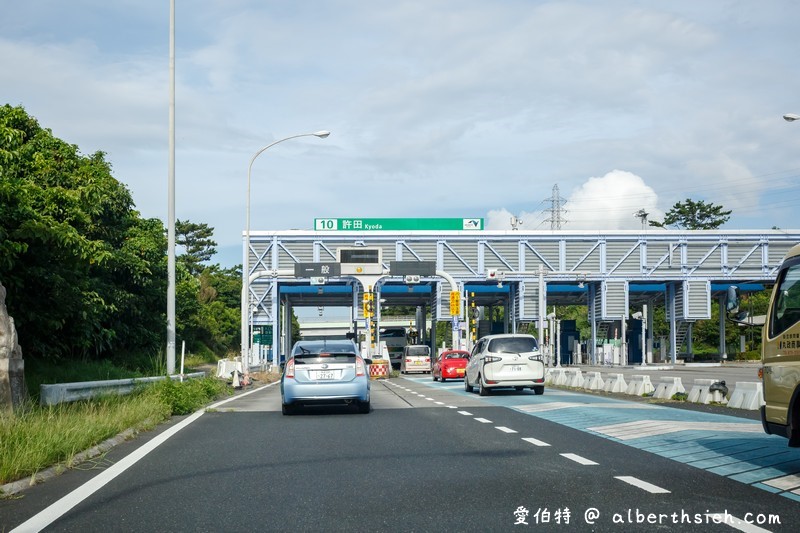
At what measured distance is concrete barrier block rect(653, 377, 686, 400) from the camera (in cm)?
2081

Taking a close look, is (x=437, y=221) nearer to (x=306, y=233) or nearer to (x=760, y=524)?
(x=306, y=233)

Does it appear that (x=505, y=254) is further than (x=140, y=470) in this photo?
Yes

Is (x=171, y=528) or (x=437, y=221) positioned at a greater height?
(x=437, y=221)

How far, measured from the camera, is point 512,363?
24.3 meters

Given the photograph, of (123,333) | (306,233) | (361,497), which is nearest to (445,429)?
(361,497)

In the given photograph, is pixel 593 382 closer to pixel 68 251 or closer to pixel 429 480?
pixel 68 251

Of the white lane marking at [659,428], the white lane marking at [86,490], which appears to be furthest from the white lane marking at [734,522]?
the white lane marking at [659,428]

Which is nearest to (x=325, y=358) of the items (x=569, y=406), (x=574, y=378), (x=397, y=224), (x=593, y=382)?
(x=569, y=406)

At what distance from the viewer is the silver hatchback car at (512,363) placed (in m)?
24.3

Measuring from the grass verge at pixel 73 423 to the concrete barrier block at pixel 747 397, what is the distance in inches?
414

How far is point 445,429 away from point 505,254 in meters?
→ 58.5

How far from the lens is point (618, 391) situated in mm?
24703

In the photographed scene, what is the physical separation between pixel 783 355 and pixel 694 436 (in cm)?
415

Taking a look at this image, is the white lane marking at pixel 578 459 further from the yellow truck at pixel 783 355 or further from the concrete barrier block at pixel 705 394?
the concrete barrier block at pixel 705 394
